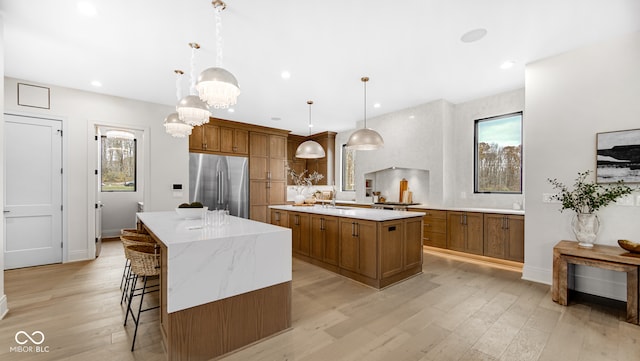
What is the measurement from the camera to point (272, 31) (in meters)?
2.83

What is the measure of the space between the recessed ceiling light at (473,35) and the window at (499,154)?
231 cm

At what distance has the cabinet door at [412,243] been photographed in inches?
142

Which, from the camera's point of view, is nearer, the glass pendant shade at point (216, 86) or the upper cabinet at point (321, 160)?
the glass pendant shade at point (216, 86)

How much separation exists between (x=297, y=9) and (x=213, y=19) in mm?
831

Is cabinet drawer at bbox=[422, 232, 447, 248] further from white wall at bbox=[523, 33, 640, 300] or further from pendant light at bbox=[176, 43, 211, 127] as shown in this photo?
pendant light at bbox=[176, 43, 211, 127]

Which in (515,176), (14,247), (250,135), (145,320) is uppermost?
(250,135)

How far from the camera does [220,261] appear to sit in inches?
76.9

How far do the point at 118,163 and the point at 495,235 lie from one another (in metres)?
8.06

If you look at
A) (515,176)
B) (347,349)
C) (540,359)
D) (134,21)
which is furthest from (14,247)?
(515,176)

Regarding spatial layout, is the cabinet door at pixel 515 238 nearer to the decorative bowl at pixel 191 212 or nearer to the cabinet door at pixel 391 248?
the cabinet door at pixel 391 248

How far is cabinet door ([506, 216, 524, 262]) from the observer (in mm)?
4008

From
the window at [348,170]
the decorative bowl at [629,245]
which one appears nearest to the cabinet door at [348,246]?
the decorative bowl at [629,245]

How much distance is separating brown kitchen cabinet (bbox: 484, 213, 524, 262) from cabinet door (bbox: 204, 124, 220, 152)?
556 centimetres

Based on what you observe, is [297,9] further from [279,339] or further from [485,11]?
[279,339]
